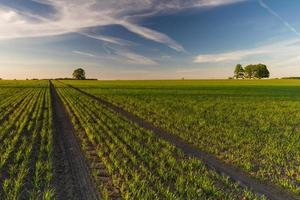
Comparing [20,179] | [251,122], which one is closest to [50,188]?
[20,179]

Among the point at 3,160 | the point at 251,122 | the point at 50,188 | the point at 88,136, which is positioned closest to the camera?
the point at 50,188

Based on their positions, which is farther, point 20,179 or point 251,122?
point 251,122

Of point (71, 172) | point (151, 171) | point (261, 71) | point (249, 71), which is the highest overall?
point (249, 71)

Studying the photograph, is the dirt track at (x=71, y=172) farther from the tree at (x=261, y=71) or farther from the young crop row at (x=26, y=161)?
the tree at (x=261, y=71)

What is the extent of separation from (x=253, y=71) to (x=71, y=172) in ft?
576

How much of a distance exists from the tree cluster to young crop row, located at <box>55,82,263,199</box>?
168m

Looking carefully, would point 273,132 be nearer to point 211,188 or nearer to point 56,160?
point 211,188

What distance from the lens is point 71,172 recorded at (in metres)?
8.84

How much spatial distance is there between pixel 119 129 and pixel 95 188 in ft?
27.6

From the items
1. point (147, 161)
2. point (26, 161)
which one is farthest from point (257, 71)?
point (26, 161)

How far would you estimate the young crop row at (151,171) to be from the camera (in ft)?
24.8

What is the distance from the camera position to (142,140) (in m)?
13.6

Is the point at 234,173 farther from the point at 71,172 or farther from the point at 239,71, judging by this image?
the point at 239,71

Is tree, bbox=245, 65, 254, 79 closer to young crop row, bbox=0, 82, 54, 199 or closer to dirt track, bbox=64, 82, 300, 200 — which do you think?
dirt track, bbox=64, 82, 300, 200
